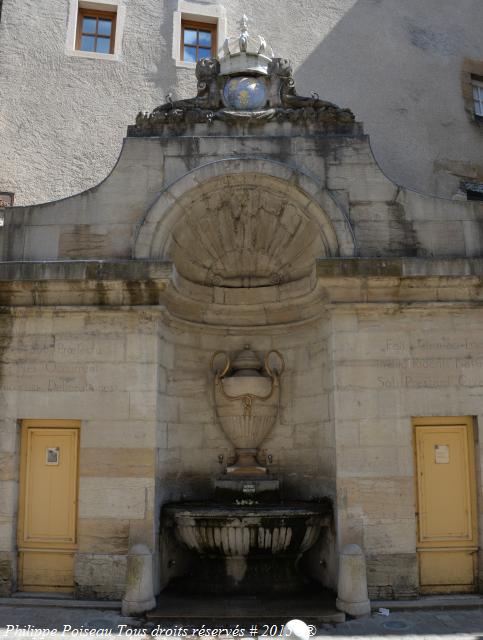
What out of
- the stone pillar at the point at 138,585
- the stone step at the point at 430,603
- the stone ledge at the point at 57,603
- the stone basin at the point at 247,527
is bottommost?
the stone ledge at the point at 57,603

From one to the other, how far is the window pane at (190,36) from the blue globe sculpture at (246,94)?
4.18 meters

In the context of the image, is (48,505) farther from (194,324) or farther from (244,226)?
(244,226)

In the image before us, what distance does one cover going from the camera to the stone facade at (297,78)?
10.8 m

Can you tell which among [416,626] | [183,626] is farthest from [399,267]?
[183,626]

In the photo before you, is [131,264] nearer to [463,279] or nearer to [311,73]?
[463,279]

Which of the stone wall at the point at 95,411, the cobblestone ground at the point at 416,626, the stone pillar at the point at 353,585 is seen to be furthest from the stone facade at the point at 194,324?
the cobblestone ground at the point at 416,626

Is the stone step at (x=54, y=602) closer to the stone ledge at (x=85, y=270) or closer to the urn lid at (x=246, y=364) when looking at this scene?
the urn lid at (x=246, y=364)

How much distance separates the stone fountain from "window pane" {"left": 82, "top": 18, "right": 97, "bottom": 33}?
277 inches

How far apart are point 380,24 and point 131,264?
8.20 meters

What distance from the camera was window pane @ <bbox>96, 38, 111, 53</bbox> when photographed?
11367 mm

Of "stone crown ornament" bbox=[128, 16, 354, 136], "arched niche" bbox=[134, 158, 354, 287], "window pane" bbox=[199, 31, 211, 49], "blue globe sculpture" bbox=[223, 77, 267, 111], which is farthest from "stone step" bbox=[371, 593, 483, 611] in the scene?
"window pane" bbox=[199, 31, 211, 49]

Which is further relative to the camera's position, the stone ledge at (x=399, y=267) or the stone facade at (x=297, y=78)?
the stone facade at (x=297, y=78)

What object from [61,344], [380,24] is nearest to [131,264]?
[61,344]

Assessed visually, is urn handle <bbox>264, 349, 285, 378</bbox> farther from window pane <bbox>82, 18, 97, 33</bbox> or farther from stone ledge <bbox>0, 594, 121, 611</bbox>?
window pane <bbox>82, 18, 97, 33</bbox>
